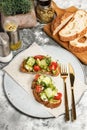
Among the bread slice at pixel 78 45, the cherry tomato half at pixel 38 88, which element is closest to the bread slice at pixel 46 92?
the cherry tomato half at pixel 38 88

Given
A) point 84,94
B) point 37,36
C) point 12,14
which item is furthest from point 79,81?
point 12,14

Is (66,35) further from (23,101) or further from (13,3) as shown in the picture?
(23,101)

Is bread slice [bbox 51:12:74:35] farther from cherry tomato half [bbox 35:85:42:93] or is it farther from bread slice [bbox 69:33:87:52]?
cherry tomato half [bbox 35:85:42:93]

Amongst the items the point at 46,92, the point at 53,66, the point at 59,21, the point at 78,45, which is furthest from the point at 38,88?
the point at 59,21

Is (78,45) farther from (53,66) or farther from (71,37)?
(53,66)

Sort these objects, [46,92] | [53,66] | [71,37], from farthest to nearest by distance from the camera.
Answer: [71,37] → [53,66] → [46,92]

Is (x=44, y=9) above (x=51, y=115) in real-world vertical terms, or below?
above

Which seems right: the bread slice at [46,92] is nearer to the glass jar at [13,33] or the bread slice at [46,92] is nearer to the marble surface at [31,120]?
the marble surface at [31,120]
